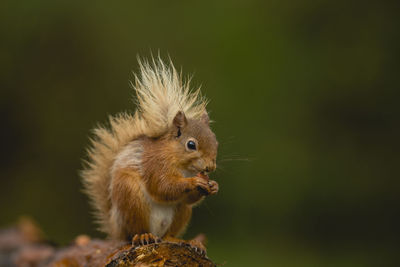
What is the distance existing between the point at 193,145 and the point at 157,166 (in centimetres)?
16

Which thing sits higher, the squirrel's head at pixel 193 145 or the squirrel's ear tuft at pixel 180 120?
the squirrel's ear tuft at pixel 180 120

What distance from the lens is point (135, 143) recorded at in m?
2.05

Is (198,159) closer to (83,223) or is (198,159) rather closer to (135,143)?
(135,143)

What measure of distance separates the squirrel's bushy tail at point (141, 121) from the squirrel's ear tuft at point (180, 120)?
6 centimetres

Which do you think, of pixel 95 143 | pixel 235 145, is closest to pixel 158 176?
pixel 95 143

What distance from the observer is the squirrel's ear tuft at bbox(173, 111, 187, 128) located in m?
1.96

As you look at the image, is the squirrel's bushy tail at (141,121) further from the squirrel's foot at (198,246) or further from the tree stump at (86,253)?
the squirrel's foot at (198,246)

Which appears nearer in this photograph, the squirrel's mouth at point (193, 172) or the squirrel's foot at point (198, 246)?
the squirrel's foot at point (198, 246)

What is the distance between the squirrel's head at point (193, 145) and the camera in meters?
1.94

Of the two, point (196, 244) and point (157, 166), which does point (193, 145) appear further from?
point (196, 244)

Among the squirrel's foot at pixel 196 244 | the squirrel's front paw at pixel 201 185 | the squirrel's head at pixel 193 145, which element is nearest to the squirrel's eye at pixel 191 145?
the squirrel's head at pixel 193 145

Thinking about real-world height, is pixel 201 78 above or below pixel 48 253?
above

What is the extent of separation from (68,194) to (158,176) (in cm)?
270

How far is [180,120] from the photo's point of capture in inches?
77.4
